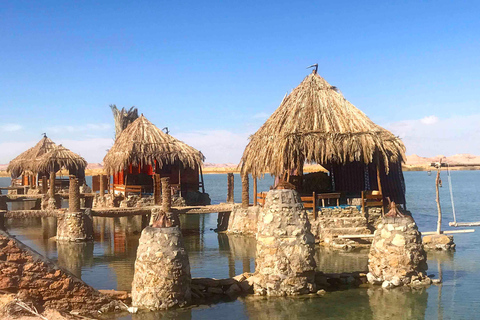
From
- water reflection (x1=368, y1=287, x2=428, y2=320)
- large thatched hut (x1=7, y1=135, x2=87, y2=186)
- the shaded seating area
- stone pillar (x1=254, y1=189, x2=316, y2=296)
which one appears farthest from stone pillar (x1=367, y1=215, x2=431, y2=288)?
large thatched hut (x1=7, y1=135, x2=87, y2=186)

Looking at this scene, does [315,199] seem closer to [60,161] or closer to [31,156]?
[60,161]

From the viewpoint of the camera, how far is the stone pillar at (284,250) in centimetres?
1140

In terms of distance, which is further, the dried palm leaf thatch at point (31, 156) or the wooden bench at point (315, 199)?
the dried palm leaf thatch at point (31, 156)

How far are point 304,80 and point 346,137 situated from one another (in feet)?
11.6

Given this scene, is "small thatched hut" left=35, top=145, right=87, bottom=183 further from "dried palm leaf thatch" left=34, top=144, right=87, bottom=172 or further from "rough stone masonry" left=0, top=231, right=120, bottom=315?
"rough stone masonry" left=0, top=231, right=120, bottom=315

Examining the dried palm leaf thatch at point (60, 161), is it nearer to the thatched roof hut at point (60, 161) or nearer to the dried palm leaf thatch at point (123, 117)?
the thatched roof hut at point (60, 161)

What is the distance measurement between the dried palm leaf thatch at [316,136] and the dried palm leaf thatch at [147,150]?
769 centimetres

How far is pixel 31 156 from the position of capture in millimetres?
38906

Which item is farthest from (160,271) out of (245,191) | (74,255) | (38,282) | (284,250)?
(245,191)

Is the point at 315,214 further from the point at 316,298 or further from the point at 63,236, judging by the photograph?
the point at 63,236

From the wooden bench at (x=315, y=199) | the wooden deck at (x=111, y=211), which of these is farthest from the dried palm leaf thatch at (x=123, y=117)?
the wooden bench at (x=315, y=199)

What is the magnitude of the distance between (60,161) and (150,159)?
33.8 ft

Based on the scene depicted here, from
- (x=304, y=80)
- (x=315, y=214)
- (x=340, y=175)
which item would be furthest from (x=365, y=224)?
(x=304, y=80)

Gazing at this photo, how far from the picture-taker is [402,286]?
39.7 feet
